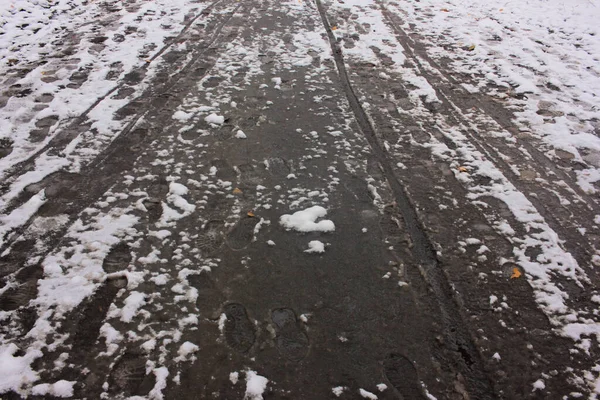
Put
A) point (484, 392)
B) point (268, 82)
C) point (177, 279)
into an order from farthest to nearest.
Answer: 1. point (268, 82)
2. point (177, 279)
3. point (484, 392)

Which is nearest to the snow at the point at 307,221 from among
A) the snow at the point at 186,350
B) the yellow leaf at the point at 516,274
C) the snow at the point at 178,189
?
the snow at the point at 178,189

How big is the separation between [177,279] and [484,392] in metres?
1.56

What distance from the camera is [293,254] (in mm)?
2283

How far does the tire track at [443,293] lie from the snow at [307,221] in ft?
1.67

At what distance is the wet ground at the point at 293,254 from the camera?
1.76 m

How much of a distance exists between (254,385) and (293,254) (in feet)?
2.56

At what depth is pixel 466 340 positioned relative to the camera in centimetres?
188

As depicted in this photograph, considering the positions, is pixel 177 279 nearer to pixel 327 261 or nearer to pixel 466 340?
pixel 327 261

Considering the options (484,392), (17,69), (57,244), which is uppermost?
(17,69)

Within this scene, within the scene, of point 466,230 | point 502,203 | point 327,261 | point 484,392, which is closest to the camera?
point 484,392

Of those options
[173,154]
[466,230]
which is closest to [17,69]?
[173,154]

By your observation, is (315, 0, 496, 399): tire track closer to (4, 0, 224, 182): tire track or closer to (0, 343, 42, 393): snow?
(0, 343, 42, 393): snow

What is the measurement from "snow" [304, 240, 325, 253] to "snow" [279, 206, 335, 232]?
0.10 metres

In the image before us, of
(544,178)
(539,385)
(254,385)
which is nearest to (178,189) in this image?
(254,385)
